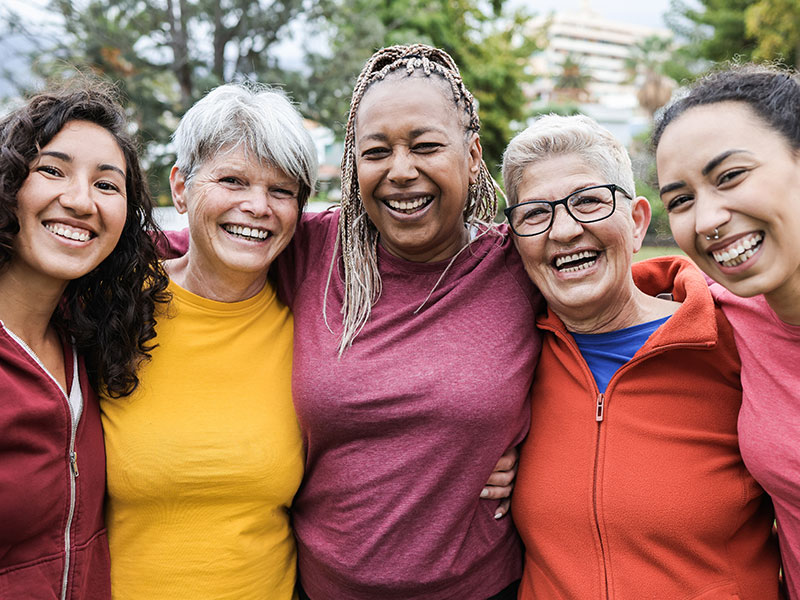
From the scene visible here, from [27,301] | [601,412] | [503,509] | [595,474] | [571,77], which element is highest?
[27,301]

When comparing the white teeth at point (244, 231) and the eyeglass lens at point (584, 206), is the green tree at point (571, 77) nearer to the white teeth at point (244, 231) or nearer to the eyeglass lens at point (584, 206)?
the eyeglass lens at point (584, 206)

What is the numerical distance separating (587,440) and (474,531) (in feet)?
1.80

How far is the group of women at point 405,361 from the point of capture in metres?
1.96

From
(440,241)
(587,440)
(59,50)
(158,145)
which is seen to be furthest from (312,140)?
(59,50)

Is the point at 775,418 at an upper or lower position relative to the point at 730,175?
lower

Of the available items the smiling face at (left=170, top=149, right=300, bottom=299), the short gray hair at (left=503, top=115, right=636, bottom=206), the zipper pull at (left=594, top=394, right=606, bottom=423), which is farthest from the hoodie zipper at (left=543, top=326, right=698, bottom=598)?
the smiling face at (left=170, top=149, right=300, bottom=299)

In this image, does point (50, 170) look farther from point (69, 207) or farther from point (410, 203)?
point (410, 203)

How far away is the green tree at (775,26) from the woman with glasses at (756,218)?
17769 mm

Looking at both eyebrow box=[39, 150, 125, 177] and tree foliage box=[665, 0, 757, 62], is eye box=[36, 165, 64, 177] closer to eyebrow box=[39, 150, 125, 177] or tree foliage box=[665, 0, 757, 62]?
eyebrow box=[39, 150, 125, 177]

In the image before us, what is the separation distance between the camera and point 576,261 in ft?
7.66

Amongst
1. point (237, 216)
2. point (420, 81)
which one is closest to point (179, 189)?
point (237, 216)

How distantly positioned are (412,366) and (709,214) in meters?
1.10

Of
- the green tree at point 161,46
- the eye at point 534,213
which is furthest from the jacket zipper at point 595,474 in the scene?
the green tree at point 161,46

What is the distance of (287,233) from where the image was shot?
2600mm
